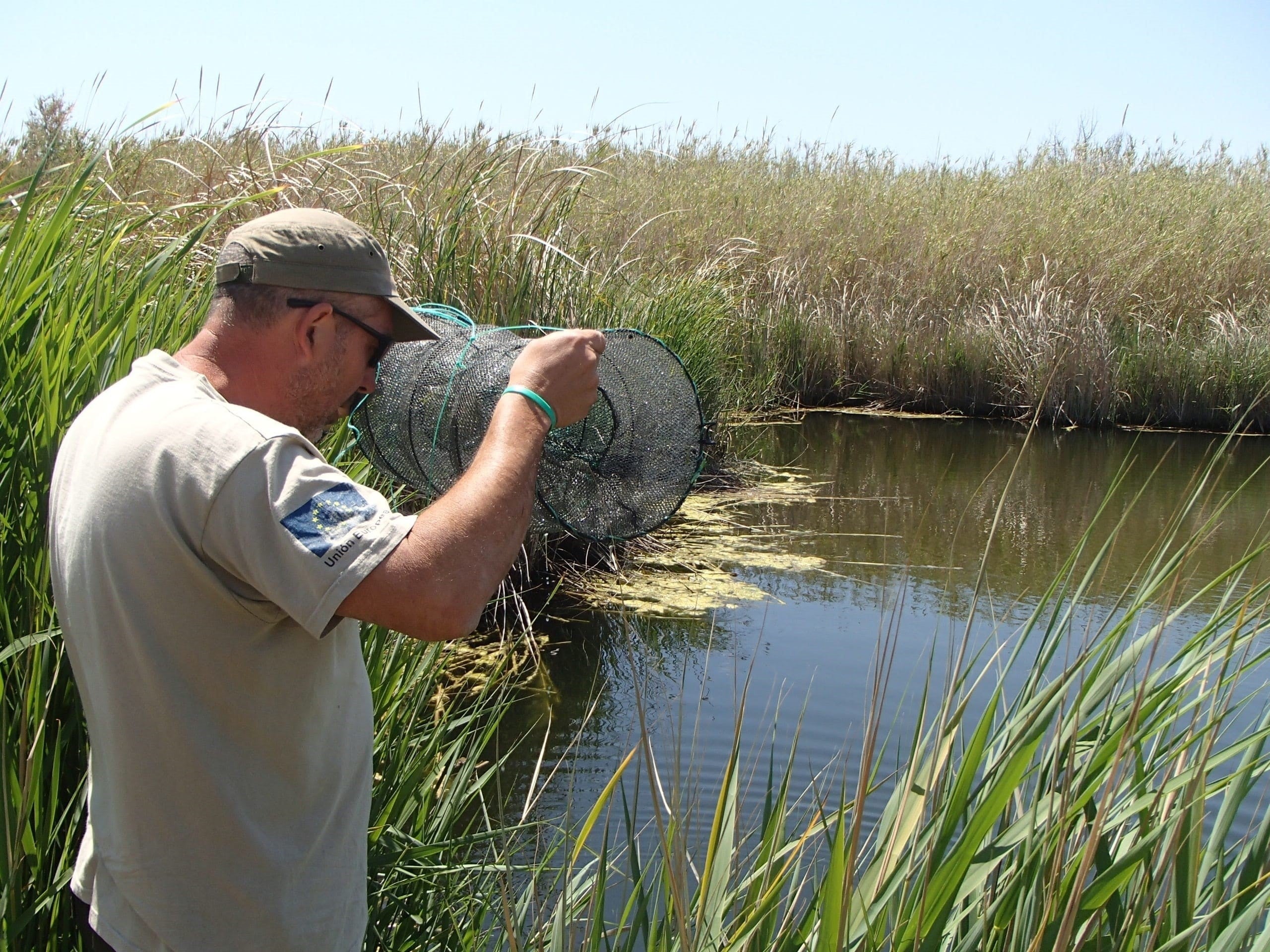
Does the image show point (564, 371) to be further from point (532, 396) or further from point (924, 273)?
point (924, 273)

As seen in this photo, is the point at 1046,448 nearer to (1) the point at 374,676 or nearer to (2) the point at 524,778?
(2) the point at 524,778

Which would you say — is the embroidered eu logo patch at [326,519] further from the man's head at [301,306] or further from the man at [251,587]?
the man's head at [301,306]

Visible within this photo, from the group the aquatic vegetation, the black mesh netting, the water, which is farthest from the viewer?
the water

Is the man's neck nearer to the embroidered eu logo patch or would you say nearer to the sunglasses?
the sunglasses

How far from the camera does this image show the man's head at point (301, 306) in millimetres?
1408

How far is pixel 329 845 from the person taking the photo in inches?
55.9

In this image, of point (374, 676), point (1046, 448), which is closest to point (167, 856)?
point (374, 676)

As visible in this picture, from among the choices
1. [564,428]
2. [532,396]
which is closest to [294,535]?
[532,396]

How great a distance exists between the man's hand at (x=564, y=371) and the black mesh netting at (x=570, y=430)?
883 mm

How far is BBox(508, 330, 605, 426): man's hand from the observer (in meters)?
1.53

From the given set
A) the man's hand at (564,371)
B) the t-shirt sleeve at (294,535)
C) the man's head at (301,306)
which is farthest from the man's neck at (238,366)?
the man's hand at (564,371)

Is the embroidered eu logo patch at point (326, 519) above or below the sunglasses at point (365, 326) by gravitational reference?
below

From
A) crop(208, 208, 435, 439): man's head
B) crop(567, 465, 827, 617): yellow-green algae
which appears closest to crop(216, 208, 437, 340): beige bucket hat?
crop(208, 208, 435, 439): man's head

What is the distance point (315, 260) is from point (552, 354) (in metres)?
0.33
